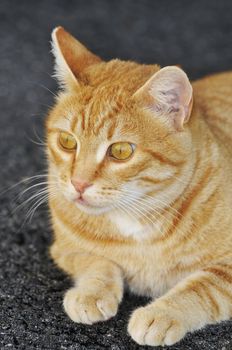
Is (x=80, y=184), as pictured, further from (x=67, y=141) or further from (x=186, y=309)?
(x=186, y=309)

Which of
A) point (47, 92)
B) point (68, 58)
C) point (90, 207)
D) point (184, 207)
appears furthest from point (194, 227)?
point (47, 92)

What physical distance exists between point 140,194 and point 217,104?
0.97m

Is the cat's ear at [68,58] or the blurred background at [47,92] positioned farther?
the cat's ear at [68,58]

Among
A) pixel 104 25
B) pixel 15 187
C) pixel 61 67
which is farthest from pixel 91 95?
pixel 104 25

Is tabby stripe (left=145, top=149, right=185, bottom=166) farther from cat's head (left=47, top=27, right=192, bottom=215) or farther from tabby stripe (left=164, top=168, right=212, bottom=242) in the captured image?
tabby stripe (left=164, top=168, right=212, bottom=242)

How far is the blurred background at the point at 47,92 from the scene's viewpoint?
2.47 meters

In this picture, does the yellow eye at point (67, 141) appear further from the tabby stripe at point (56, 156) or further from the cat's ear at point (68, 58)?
the cat's ear at point (68, 58)

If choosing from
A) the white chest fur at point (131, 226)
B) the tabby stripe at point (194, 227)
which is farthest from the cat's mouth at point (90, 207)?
the tabby stripe at point (194, 227)

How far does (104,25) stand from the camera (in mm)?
6156

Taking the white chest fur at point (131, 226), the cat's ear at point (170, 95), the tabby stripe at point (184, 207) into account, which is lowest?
the white chest fur at point (131, 226)

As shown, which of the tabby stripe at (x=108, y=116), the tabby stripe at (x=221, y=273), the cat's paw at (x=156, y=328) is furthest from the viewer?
the tabby stripe at (x=221, y=273)

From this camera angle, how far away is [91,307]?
2402 mm

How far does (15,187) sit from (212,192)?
4.76 ft

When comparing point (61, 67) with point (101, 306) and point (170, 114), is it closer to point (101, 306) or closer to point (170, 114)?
point (170, 114)
